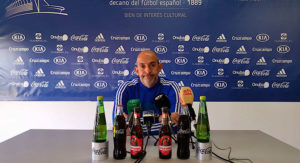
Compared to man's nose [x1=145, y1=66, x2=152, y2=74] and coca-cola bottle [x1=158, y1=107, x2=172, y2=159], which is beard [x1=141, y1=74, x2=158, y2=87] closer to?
man's nose [x1=145, y1=66, x2=152, y2=74]

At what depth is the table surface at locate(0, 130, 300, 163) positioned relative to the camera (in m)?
1.05

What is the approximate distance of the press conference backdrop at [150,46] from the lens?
8.96 feet

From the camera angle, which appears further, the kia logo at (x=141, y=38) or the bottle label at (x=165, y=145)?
the kia logo at (x=141, y=38)

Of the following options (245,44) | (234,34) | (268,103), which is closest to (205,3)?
(234,34)

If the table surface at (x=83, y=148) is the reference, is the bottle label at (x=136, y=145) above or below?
above

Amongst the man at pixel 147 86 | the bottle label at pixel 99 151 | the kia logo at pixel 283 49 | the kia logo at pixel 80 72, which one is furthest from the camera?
the kia logo at pixel 80 72

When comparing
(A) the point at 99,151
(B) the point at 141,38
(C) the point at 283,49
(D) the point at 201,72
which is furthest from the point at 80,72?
(C) the point at 283,49

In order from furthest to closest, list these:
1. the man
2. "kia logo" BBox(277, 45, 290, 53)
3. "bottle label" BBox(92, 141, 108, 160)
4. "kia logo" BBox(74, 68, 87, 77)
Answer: "kia logo" BBox(74, 68, 87, 77) < "kia logo" BBox(277, 45, 290, 53) < the man < "bottle label" BBox(92, 141, 108, 160)

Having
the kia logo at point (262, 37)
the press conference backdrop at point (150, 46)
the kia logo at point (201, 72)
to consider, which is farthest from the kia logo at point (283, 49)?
the kia logo at point (201, 72)

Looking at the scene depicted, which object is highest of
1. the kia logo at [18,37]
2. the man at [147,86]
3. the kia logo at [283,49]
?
the kia logo at [18,37]

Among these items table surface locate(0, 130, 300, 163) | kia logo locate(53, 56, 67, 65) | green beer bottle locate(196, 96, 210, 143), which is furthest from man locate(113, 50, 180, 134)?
kia logo locate(53, 56, 67, 65)

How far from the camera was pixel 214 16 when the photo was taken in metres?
2.76

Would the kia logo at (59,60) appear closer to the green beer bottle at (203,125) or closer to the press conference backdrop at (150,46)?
the press conference backdrop at (150,46)

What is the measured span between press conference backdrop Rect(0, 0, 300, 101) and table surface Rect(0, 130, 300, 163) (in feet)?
4.24
